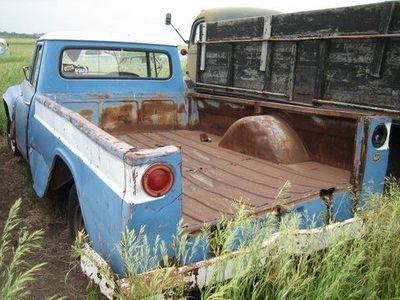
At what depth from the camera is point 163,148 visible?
1780 mm

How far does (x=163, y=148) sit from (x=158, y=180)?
15 cm

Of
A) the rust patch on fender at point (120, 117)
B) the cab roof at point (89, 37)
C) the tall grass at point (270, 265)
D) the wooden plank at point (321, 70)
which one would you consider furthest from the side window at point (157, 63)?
the tall grass at point (270, 265)

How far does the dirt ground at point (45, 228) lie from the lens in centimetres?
264

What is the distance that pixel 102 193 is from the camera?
2.03 meters

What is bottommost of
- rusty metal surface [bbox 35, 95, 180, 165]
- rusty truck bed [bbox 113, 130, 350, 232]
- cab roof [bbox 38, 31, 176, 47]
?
rusty truck bed [bbox 113, 130, 350, 232]

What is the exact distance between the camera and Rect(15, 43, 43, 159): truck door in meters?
4.02

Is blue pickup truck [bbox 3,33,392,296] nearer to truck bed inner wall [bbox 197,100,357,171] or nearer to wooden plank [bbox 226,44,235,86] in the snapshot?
truck bed inner wall [bbox 197,100,357,171]

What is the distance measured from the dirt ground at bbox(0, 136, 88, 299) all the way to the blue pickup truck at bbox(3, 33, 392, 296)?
1.14ft

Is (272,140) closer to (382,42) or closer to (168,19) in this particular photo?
(382,42)

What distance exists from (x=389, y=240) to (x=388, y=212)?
17 cm

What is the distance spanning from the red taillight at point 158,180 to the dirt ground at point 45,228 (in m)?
0.60

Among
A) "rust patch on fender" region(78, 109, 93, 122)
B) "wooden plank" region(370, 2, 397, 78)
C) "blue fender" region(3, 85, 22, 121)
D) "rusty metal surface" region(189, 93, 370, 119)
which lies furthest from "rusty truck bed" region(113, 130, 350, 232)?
"blue fender" region(3, 85, 22, 121)

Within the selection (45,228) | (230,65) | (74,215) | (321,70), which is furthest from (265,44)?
(45,228)

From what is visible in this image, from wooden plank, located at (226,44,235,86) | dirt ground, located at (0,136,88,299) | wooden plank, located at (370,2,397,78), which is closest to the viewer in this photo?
dirt ground, located at (0,136,88,299)
